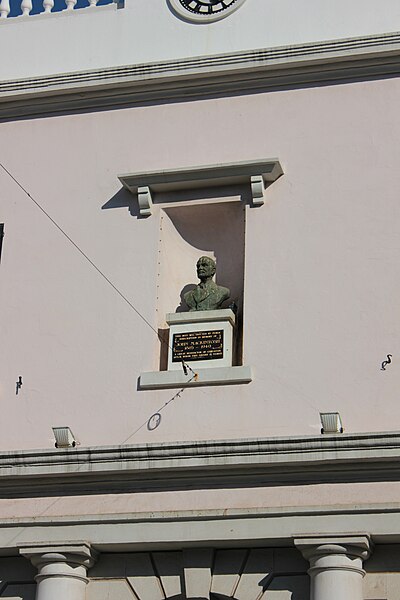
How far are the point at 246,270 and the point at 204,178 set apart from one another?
127cm

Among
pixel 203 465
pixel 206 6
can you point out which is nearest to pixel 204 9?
pixel 206 6

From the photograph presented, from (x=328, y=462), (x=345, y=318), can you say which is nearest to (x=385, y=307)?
(x=345, y=318)

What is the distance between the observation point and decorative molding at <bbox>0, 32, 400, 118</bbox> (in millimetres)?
17469

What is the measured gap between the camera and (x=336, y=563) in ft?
49.1

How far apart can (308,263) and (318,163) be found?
1304 millimetres

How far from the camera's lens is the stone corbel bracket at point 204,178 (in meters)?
17.2

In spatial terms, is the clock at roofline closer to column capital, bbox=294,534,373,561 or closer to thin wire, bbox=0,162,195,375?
thin wire, bbox=0,162,195,375

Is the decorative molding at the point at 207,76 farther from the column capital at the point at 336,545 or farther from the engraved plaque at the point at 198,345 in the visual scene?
the column capital at the point at 336,545

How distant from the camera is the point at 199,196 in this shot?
57.7ft

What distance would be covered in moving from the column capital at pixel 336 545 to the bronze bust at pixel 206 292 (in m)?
3.25

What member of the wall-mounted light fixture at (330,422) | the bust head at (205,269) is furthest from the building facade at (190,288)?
the bust head at (205,269)

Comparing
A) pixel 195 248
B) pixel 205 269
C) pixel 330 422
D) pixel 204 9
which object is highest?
pixel 204 9

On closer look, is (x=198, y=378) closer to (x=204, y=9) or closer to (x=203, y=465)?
(x=203, y=465)

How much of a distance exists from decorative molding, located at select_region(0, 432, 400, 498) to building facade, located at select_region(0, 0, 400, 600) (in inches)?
0.9
